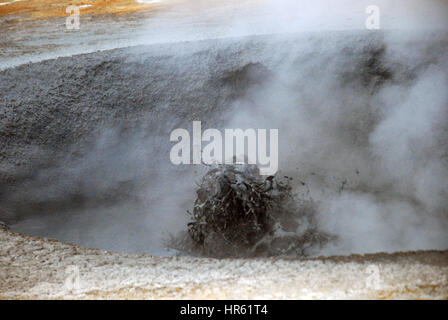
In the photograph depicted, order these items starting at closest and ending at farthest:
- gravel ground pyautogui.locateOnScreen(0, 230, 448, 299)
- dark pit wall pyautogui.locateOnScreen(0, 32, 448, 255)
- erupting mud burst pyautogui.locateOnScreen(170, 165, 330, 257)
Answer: gravel ground pyautogui.locateOnScreen(0, 230, 448, 299) < erupting mud burst pyautogui.locateOnScreen(170, 165, 330, 257) < dark pit wall pyautogui.locateOnScreen(0, 32, 448, 255)

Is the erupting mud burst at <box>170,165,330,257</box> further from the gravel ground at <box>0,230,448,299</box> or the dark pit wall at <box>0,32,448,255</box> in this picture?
the gravel ground at <box>0,230,448,299</box>

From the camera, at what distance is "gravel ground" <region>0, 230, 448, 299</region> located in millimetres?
1833

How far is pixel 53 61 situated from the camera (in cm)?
468

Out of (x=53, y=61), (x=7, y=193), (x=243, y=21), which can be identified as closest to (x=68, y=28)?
(x=53, y=61)

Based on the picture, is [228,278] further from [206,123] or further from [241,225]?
[206,123]

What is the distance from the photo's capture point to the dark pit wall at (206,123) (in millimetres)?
4004

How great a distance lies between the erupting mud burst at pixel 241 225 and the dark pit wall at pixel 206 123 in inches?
12.9

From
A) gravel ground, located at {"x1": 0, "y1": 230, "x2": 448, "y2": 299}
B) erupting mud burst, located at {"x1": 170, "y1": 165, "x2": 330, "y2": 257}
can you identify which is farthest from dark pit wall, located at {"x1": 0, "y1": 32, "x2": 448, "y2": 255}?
gravel ground, located at {"x1": 0, "y1": 230, "x2": 448, "y2": 299}

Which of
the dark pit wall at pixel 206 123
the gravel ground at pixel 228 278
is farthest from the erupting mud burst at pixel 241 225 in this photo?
the gravel ground at pixel 228 278

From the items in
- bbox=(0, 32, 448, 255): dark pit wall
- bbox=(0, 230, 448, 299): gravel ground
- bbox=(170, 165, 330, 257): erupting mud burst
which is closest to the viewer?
bbox=(0, 230, 448, 299): gravel ground

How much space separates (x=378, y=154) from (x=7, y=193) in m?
3.73

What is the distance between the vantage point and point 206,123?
4.68 metres

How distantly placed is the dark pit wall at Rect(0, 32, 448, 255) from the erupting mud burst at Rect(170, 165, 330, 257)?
327mm

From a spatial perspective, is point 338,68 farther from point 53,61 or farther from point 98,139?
point 53,61
